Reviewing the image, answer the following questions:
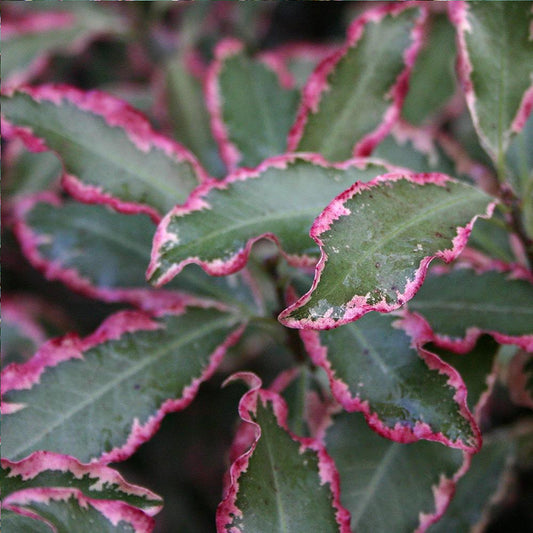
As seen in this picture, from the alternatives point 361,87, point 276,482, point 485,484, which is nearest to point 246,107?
point 361,87

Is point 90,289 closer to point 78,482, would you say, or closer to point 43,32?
point 78,482

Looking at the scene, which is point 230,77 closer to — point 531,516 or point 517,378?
point 517,378

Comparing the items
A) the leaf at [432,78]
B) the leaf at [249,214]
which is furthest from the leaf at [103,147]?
the leaf at [432,78]

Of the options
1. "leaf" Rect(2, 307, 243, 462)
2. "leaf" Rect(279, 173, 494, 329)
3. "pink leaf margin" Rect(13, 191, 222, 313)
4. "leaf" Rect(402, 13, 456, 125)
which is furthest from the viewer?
"leaf" Rect(402, 13, 456, 125)

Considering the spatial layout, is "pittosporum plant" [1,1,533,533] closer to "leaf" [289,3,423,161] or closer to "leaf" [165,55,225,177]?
"leaf" [289,3,423,161]

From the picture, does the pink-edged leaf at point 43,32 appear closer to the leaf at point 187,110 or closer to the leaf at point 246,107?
the leaf at point 187,110

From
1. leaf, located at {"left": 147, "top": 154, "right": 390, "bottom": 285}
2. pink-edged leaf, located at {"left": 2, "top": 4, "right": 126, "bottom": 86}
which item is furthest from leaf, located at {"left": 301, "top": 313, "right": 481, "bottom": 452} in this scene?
pink-edged leaf, located at {"left": 2, "top": 4, "right": 126, "bottom": 86}
